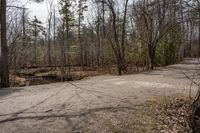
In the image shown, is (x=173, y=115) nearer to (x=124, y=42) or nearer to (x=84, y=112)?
(x=84, y=112)

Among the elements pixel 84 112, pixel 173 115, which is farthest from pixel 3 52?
pixel 173 115

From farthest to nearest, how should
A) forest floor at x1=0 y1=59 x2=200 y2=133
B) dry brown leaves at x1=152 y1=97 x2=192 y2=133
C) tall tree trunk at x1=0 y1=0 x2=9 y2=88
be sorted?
tall tree trunk at x1=0 y1=0 x2=9 y2=88 → dry brown leaves at x1=152 y1=97 x2=192 y2=133 → forest floor at x1=0 y1=59 x2=200 y2=133

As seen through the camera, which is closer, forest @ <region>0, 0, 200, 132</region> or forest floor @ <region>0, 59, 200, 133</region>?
forest floor @ <region>0, 59, 200, 133</region>

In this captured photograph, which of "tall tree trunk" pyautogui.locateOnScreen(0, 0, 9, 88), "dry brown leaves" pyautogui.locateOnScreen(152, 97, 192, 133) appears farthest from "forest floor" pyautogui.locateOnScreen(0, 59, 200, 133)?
"tall tree trunk" pyautogui.locateOnScreen(0, 0, 9, 88)

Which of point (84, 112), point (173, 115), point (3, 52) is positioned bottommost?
point (173, 115)

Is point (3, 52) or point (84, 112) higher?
point (3, 52)

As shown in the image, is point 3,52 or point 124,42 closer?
point 3,52

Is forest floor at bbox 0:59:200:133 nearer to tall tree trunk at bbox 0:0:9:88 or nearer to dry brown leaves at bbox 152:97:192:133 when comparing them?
dry brown leaves at bbox 152:97:192:133

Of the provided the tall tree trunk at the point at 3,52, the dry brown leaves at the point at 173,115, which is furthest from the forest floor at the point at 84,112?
the tall tree trunk at the point at 3,52

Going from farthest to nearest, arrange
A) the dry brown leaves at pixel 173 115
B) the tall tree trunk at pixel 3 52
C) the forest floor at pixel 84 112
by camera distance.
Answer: the tall tree trunk at pixel 3 52 → the dry brown leaves at pixel 173 115 → the forest floor at pixel 84 112

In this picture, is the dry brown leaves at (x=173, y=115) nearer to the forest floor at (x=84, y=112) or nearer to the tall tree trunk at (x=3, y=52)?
the forest floor at (x=84, y=112)

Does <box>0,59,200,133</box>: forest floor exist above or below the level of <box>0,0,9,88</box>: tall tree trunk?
below

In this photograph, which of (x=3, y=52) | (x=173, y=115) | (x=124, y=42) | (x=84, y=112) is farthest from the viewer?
A: (x=124, y=42)

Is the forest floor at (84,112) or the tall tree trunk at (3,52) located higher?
the tall tree trunk at (3,52)
